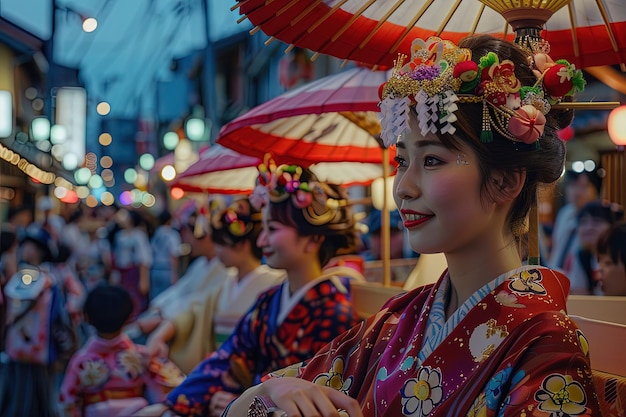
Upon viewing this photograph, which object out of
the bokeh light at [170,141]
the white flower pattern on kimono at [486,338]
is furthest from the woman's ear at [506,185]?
the bokeh light at [170,141]

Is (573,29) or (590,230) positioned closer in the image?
(573,29)

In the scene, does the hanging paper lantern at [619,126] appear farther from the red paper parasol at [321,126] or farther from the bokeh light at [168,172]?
the bokeh light at [168,172]

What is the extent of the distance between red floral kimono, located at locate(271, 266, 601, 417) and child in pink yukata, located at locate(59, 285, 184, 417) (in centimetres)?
299

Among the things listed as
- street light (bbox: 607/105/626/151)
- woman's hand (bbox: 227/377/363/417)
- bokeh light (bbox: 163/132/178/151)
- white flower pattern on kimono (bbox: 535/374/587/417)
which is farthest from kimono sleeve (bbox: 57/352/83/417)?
bokeh light (bbox: 163/132/178/151)

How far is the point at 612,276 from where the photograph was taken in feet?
15.5

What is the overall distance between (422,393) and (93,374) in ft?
12.2

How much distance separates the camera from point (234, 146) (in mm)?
4652

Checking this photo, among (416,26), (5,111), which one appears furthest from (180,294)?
(5,111)

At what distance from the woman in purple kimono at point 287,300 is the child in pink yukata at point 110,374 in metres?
0.72

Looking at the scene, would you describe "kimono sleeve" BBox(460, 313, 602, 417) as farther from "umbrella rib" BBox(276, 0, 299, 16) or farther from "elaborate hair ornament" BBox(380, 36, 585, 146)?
"umbrella rib" BBox(276, 0, 299, 16)

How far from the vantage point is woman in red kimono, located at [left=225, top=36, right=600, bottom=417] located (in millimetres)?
1833

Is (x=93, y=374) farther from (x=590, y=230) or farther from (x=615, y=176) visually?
(x=615, y=176)

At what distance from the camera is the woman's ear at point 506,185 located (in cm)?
203

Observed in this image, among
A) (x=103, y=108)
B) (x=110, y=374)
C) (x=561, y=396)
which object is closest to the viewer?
(x=561, y=396)
